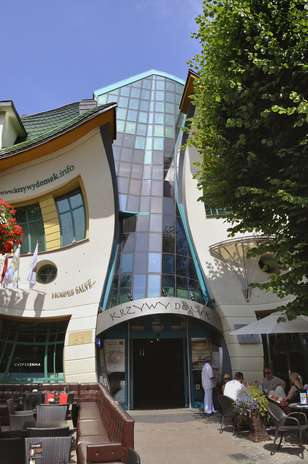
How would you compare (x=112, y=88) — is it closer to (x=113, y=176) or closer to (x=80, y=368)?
(x=113, y=176)

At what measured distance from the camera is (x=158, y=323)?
1472 cm

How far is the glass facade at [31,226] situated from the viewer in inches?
672

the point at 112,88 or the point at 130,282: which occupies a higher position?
the point at 112,88

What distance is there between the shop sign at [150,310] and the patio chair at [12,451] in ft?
26.6

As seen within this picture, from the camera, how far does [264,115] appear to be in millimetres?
6887

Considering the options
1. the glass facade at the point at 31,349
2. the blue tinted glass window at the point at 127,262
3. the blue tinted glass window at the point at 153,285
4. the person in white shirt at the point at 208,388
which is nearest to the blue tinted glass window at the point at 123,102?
the blue tinted glass window at the point at 127,262

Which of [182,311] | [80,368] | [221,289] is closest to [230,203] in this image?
[182,311]

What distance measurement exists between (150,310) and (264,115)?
788cm

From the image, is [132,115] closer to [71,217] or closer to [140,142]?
[140,142]

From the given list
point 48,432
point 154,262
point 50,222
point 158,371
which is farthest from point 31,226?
point 48,432

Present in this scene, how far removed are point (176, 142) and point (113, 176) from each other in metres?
3.96

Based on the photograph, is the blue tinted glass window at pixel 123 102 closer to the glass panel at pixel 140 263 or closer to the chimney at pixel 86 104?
the chimney at pixel 86 104

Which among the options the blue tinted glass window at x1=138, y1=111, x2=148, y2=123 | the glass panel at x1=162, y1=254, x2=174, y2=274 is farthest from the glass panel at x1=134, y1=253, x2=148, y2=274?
the blue tinted glass window at x1=138, y1=111, x2=148, y2=123

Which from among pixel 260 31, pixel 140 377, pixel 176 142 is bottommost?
pixel 140 377
